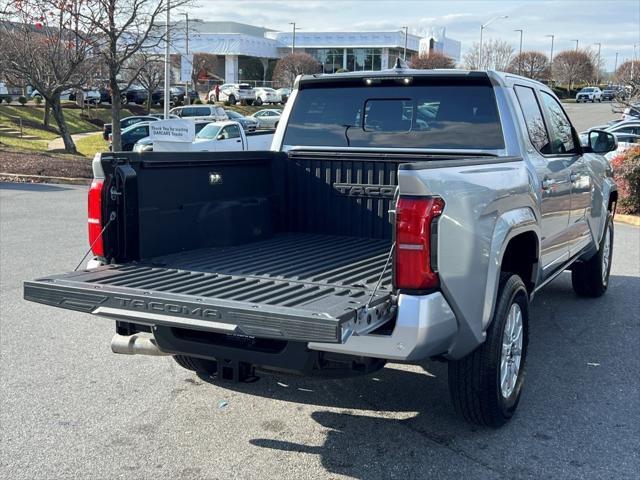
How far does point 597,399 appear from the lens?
5.03 m

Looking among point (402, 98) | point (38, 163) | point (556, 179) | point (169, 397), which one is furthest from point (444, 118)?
point (38, 163)

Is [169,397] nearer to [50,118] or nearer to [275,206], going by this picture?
[275,206]

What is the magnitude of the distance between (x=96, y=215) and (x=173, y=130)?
15.9 metres

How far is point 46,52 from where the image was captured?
24.9m

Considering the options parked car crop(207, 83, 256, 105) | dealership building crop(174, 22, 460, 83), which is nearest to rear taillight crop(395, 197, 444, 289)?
parked car crop(207, 83, 256, 105)

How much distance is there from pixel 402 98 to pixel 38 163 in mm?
17444

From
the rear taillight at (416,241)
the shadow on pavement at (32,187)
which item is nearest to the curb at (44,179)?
the shadow on pavement at (32,187)

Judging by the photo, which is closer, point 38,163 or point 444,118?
point 444,118

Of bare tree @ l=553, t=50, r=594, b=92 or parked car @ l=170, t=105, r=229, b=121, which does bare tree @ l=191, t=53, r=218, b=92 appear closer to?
parked car @ l=170, t=105, r=229, b=121

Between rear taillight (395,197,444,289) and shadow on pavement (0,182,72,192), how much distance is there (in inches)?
609

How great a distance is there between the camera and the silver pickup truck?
11.8 ft

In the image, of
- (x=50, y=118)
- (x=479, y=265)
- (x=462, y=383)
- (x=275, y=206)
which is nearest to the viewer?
(x=479, y=265)

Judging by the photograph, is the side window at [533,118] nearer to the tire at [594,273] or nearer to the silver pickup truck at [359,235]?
the silver pickup truck at [359,235]

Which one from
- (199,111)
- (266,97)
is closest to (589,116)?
(266,97)
